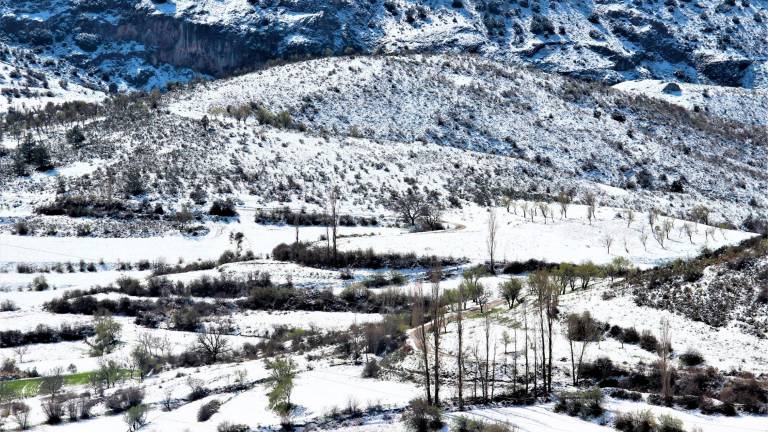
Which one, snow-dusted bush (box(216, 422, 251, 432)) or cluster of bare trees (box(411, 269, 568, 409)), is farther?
cluster of bare trees (box(411, 269, 568, 409))

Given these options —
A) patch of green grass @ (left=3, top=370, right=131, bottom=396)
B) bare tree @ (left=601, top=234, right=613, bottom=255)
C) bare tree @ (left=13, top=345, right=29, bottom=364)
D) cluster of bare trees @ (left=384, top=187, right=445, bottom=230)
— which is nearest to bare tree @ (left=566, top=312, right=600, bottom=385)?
patch of green grass @ (left=3, top=370, right=131, bottom=396)

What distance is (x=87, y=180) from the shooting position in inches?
2638

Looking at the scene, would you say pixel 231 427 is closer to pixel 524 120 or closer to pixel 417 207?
pixel 417 207

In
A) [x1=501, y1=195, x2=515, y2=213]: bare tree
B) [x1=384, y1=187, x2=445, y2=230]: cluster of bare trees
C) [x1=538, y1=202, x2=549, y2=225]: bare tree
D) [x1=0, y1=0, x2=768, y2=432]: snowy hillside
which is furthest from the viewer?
[x1=501, y1=195, x2=515, y2=213]: bare tree

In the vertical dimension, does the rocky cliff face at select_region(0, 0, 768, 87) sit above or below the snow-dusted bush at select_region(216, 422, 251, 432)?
above

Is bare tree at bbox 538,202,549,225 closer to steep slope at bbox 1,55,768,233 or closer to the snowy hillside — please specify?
the snowy hillside

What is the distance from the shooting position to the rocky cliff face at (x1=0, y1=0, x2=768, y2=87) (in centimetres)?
12256

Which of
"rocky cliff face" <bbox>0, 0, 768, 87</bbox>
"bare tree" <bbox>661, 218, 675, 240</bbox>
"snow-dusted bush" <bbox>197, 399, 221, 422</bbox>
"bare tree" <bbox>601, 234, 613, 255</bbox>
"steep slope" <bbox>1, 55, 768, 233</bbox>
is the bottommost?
"snow-dusted bush" <bbox>197, 399, 221, 422</bbox>

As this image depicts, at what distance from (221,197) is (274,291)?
2346 cm

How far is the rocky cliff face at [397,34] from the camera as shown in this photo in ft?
402

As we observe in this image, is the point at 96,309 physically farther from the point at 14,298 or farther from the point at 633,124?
the point at 633,124

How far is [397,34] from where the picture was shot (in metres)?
125

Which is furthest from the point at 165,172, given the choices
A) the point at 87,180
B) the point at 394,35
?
the point at 394,35

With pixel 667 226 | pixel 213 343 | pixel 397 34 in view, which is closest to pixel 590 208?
pixel 667 226
